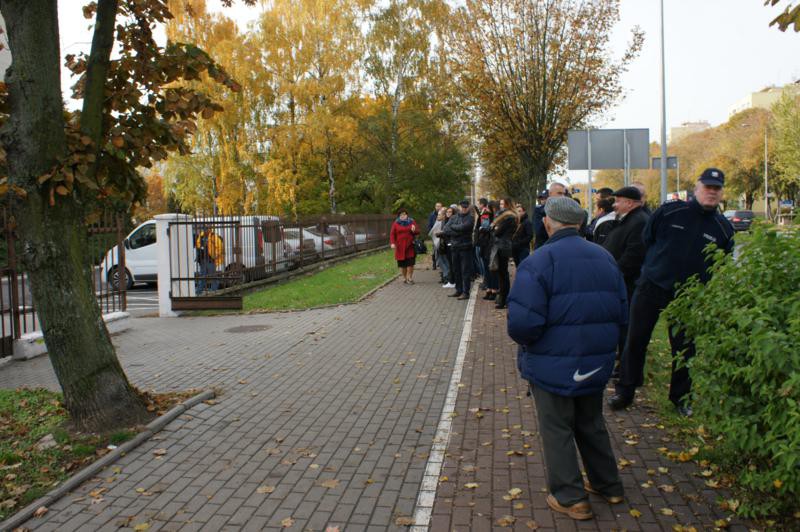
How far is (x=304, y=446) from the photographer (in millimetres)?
5477

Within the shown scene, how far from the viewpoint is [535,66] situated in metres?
20.9

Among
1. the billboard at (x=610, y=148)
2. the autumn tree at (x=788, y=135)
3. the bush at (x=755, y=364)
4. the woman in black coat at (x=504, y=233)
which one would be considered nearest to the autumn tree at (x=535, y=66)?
the billboard at (x=610, y=148)

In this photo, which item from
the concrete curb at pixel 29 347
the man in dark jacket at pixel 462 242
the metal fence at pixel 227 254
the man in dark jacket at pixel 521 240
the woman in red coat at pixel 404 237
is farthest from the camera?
the woman in red coat at pixel 404 237

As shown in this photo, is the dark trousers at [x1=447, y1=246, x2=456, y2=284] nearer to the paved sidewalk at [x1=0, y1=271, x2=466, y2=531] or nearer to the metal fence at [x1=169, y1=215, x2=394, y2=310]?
the metal fence at [x1=169, y1=215, x2=394, y2=310]

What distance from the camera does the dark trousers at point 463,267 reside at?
45.9 feet

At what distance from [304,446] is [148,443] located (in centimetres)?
134

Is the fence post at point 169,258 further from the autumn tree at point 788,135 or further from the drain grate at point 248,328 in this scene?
the autumn tree at point 788,135

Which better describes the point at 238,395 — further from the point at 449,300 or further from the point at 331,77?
the point at 331,77

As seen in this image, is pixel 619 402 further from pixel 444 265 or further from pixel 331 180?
pixel 331 180

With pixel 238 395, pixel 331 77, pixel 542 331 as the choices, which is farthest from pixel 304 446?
pixel 331 77

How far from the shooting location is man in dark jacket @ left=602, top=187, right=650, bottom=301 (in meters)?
6.79

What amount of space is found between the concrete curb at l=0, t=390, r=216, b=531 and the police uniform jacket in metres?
4.40

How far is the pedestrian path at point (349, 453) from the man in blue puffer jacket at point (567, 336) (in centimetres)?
37

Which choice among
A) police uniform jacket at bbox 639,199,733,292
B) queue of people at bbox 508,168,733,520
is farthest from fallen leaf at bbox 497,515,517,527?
police uniform jacket at bbox 639,199,733,292
